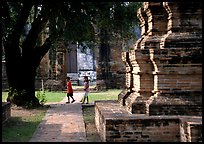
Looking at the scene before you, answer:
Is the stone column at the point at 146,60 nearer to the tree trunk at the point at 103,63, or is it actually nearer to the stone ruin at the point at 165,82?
the stone ruin at the point at 165,82

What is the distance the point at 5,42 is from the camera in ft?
47.4

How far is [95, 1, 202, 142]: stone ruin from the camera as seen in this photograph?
22.8ft

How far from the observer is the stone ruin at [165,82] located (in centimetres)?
695

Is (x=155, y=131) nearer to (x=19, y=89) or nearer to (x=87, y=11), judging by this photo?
(x=87, y=11)

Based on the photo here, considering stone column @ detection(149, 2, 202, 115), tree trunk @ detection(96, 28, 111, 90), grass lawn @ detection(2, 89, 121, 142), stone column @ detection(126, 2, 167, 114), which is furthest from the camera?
tree trunk @ detection(96, 28, 111, 90)

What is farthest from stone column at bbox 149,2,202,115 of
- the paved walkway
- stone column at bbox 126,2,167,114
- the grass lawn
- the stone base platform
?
the grass lawn

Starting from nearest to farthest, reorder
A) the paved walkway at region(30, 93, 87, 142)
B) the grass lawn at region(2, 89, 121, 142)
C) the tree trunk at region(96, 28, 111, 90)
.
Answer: the paved walkway at region(30, 93, 87, 142) → the grass lawn at region(2, 89, 121, 142) → the tree trunk at region(96, 28, 111, 90)

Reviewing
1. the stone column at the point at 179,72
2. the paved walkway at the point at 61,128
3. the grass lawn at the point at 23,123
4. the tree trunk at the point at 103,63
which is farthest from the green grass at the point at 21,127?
the tree trunk at the point at 103,63

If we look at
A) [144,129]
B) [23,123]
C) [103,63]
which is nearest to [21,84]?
[23,123]

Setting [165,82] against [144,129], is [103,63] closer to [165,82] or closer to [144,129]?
[165,82]

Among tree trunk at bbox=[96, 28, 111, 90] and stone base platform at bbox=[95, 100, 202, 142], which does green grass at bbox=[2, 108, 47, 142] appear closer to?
stone base platform at bbox=[95, 100, 202, 142]

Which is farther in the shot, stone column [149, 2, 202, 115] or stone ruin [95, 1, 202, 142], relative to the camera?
stone column [149, 2, 202, 115]

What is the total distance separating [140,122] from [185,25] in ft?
7.23

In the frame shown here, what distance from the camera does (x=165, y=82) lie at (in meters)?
7.57
